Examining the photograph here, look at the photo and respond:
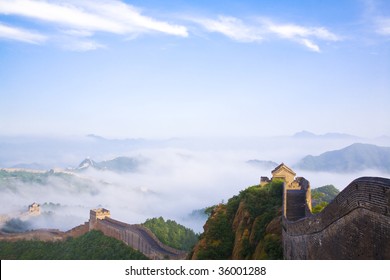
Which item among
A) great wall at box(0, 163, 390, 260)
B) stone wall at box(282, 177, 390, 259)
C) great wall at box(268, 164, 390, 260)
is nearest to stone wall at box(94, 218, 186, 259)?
great wall at box(0, 163, 390, 260)

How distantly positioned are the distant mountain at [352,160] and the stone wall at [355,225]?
48.1 meters

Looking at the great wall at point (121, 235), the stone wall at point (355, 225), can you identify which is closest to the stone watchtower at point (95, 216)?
the great wall at point (121, 235)

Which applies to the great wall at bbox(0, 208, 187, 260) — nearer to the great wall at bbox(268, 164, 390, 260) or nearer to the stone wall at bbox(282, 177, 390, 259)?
the great wall at bbox(268, 164, 390, 260)

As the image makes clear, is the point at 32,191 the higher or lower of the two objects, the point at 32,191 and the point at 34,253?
the higher

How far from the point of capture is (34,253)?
154 feet

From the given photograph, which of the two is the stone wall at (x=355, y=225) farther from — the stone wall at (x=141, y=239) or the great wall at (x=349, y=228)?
the stone wall at (x=141, y=239)

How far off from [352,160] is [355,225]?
71.9 meters

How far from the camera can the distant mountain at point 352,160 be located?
6418cm

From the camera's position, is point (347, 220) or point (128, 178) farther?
point (128, 178)

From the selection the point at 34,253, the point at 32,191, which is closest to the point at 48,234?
the point at 34,253

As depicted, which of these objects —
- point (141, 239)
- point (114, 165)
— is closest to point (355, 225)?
point (141, 239)

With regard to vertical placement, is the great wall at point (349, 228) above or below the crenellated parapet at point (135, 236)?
below
